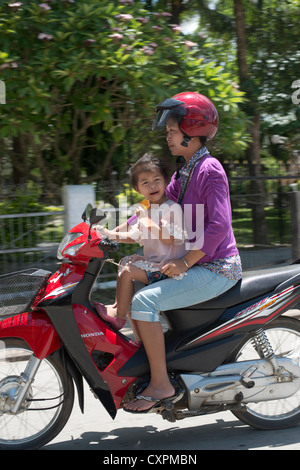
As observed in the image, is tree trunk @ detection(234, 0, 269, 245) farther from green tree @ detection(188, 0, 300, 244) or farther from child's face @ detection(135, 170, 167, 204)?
child's face @ detection(135, 170, 167, 204)

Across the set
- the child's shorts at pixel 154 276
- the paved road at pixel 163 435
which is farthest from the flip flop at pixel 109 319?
the paved road at pixel 163 435

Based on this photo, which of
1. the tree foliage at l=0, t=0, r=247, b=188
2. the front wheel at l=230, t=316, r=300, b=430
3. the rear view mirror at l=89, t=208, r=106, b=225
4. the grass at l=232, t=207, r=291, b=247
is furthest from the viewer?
the grass at l=232, t=207, r=291, b=247

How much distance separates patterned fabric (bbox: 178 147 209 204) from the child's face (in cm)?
19

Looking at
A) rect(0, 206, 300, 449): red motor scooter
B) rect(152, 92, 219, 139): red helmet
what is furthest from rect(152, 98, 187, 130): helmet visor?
rect(0, 206, 300, 449): red motor scooter

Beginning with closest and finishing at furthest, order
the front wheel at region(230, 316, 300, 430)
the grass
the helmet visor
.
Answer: the helmet visor
the front wheel at region(230, 316, 300, 430)
the grass

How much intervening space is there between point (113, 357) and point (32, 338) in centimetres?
44

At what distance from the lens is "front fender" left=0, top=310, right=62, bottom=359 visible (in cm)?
343

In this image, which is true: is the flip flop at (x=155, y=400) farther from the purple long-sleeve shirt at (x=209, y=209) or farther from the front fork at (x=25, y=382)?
the purple long-sleeve shirt at (x=209, y=209)

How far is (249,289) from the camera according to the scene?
3678 millimetres

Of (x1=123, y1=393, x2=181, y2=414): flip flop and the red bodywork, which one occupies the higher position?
the red bodywork

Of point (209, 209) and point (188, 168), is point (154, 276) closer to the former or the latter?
point (209, 209)

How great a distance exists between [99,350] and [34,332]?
13.8 inches

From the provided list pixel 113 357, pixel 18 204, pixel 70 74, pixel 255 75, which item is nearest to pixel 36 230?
pixel 18 204

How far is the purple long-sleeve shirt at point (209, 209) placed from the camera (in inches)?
136
